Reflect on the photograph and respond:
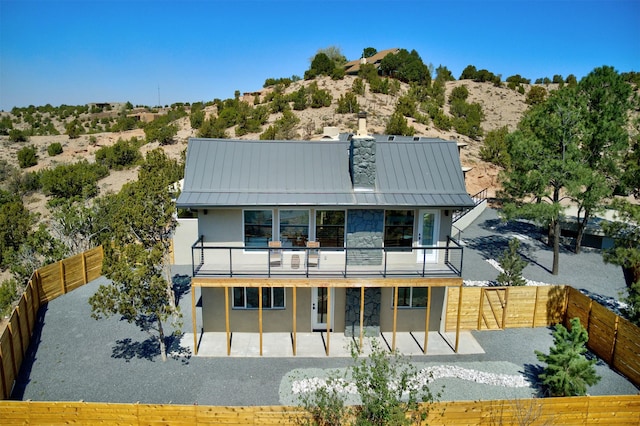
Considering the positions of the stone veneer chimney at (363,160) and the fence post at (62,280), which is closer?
the stone veneer chimney at (363,160)

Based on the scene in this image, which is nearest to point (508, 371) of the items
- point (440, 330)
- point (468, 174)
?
point (440, 330)

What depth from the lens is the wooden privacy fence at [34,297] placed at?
446 inches

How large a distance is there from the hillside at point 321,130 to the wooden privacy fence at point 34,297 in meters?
17.9

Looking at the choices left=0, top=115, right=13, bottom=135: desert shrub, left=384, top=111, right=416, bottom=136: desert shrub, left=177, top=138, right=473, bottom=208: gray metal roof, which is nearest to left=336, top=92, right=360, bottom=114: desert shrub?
left=384, top=111, right=416, bottom=136: desert shrub

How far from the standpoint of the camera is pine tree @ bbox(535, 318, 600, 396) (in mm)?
11188

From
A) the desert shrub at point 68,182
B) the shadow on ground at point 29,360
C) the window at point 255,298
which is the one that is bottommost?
the shadow on ground at point 29,360

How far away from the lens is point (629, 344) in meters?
12.7

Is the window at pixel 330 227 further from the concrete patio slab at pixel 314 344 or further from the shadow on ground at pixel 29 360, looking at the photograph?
the shadow on ground at pixel 29 360

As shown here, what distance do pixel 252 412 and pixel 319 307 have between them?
6.09m

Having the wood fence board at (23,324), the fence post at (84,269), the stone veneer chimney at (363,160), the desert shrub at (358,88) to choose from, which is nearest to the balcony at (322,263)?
the stone veneer chimney at (363,160)

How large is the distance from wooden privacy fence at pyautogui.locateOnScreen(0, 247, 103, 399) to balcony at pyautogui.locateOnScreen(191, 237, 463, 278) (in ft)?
17.1

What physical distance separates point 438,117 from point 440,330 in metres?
38.4

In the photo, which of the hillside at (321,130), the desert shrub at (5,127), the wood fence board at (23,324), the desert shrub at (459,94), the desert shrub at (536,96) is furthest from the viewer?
the desert shrub at (459,94)

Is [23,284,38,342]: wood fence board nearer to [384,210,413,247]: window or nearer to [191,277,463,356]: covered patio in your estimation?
[191,277,463,356]: covered patio
